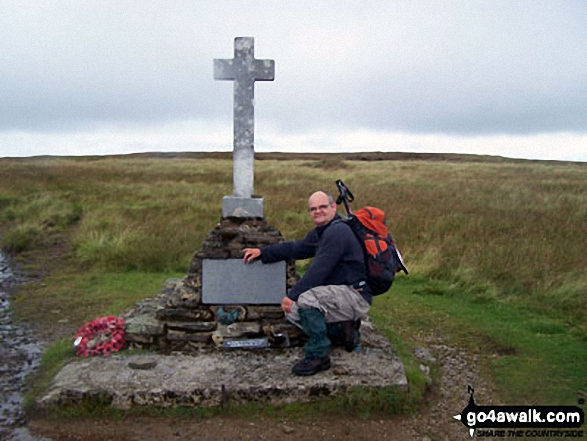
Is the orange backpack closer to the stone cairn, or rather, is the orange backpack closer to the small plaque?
the stone cairn

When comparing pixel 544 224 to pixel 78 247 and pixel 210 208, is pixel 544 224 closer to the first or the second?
pixel 210 208

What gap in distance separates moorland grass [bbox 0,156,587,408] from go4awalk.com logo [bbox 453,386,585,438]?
0.29 meters

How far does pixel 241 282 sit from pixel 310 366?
3.69 ft

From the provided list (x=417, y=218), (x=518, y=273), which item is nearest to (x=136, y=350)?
(x=518, y=273)

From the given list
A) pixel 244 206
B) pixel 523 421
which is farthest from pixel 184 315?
pixel 523 421

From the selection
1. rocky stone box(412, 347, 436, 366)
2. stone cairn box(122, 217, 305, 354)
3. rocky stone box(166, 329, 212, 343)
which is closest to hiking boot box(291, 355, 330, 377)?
stone cairn box(122, 217, 305, 354)

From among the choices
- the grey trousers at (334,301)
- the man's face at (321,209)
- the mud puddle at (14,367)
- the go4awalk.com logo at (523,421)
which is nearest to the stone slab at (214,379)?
the mud puddle at (14,367)

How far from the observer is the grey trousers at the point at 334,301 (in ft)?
15.4

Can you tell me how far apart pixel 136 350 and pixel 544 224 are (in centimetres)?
1004

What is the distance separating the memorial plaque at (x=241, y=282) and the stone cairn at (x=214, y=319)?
6 centimetres

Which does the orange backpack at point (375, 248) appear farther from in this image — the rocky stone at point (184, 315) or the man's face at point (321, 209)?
the rocky stone at point (184, 315)

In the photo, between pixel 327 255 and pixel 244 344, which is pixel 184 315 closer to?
pixel 244 344

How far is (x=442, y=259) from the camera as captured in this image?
9500 mm

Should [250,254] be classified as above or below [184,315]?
above
